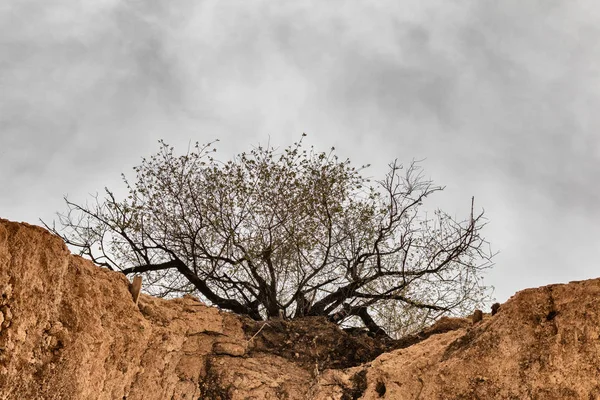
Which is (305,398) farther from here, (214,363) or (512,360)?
(512,360)

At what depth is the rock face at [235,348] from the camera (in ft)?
17.2

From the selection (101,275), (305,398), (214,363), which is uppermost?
(101,275)

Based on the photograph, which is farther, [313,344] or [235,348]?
[313,344]

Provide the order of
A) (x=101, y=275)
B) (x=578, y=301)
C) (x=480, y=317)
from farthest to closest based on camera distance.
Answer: (x=480, y=317) → (x=101, y=275) → (x=578, y=301)

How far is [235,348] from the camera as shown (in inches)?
321

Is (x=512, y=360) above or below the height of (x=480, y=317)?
below

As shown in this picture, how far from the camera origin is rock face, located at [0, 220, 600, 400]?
5.25 metres

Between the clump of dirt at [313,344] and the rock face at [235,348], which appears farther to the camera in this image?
the clump of dirt at [313,344]

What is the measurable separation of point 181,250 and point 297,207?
7.39 ft

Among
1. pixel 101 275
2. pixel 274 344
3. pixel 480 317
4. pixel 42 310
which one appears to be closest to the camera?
pixel 42 310

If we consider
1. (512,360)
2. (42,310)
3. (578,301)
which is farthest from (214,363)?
(578,301)

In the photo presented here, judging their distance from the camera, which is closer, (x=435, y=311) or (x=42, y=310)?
(x=42, y=310)

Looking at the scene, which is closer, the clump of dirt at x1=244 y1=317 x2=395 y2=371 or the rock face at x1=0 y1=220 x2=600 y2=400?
the rock face at x1=0 y1=220 x2=600 y2=400

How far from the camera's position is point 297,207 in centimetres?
1084
